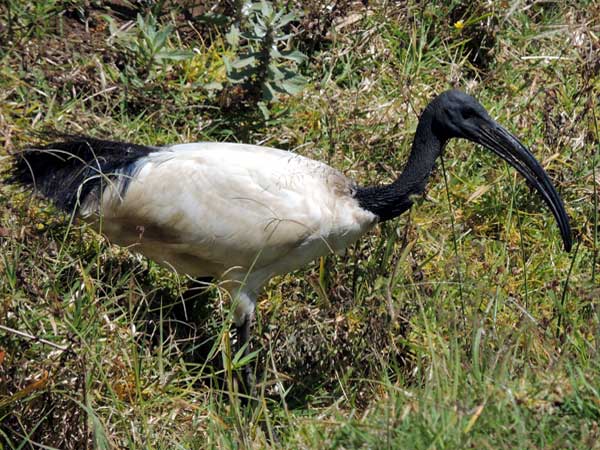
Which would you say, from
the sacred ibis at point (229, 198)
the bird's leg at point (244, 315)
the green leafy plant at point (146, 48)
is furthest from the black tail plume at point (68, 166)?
the green leafy plant at point (146, 48)

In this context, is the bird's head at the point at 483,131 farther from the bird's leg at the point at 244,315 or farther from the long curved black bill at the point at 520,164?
the bird's leg at the point at 244,315

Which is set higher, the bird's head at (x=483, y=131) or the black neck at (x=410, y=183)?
the bird's head at (x=483, y=131)

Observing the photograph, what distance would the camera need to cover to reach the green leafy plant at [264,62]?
5.48 metres

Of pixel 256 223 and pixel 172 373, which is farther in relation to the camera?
pixel 256 223

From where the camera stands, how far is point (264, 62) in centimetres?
562

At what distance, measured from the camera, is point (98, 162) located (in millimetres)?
4551

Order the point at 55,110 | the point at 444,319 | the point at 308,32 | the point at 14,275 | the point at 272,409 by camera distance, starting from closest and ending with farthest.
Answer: the point at 444,319, the point at 14,275, the point at 272,409, the point at 55,110, the point at 308,32

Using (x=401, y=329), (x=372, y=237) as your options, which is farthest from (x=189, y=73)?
(x=401, y=329)

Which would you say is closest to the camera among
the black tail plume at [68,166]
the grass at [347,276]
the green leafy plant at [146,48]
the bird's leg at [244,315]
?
the grass at [347,276]

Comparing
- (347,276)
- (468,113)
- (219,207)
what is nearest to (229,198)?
(219,207)

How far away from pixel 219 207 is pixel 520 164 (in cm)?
137

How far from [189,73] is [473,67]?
171cm

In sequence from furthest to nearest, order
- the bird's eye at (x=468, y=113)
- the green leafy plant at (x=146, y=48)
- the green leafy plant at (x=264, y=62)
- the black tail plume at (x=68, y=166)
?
the green leafy plant at (x=146, y=48) < the green leafy plant at (x=264, y=62) < the bird's eye at (x=468, y=113) < the black tail plume at (x=68, y=166)

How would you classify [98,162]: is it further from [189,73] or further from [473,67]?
[473,67]
